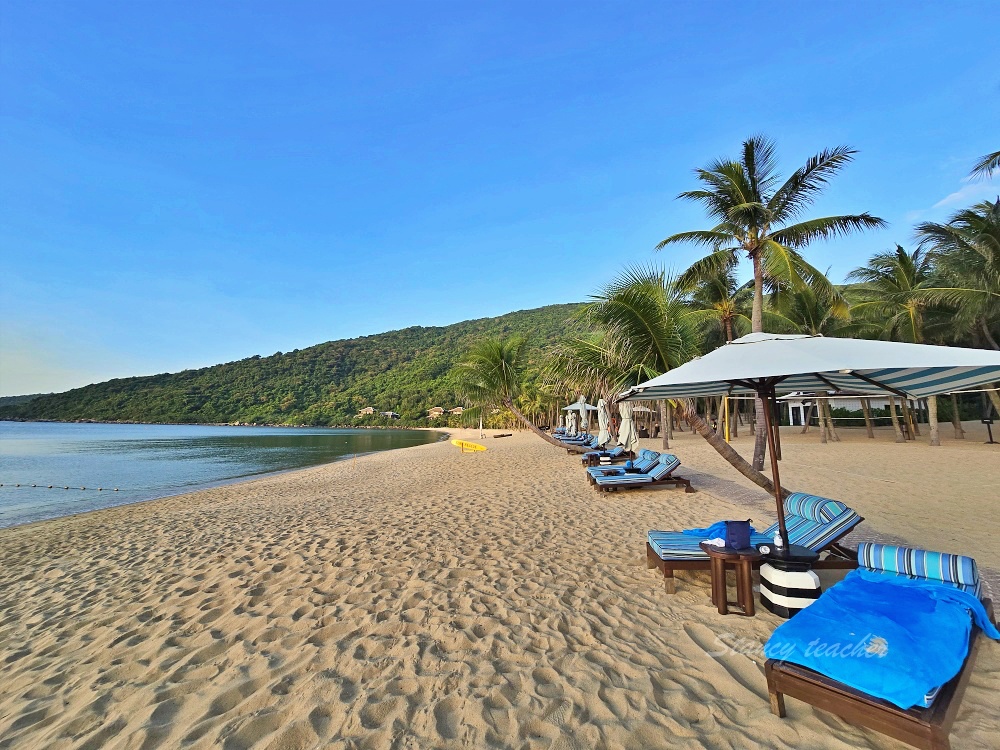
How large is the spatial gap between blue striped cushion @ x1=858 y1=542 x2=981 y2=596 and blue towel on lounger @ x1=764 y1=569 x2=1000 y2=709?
0.08 metres

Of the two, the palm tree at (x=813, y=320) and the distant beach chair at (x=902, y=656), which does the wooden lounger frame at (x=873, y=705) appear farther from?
the palm tree at (x=813, y=320)

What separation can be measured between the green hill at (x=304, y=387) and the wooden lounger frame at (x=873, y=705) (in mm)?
68493

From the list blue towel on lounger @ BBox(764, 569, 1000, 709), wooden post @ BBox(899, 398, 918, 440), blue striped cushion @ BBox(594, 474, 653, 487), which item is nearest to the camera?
blue towel on lounger @ BBox(764, 569, 1000, 709)

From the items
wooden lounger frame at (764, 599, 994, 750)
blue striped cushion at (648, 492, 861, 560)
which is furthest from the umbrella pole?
wooden lounger frame at (764, 599, 994, 750)

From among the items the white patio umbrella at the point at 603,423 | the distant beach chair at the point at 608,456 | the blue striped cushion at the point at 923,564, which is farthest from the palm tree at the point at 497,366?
the blue striped cushion at the point at 923,564

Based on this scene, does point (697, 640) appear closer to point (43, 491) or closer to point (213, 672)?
point (213, 672)

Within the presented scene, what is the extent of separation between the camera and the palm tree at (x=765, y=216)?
9828 millimetres

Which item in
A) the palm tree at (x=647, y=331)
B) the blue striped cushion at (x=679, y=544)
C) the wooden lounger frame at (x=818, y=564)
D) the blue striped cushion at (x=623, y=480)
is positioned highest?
the palm tree at (x=647, y=331)

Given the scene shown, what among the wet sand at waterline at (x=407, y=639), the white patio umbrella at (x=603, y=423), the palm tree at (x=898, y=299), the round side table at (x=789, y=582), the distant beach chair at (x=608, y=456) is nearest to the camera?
the wet sand at waterline at (x=407, y=639)

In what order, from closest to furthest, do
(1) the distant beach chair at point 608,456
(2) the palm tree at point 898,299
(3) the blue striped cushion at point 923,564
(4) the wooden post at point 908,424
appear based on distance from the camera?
(3) the blue striped cushion at point 923,564 < (1) the distant beach chair at point 608,456 < (2) the palm tree at point 898,299 < (4) the wooden post at point 908,424

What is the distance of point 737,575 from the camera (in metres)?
3.35

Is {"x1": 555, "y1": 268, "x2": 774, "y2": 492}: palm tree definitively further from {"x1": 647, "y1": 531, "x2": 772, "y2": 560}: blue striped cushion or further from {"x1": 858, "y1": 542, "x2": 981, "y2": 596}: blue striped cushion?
{"x1": 858, "y1": 542, "x2": 981, "y2": 596}: blue striped cushion

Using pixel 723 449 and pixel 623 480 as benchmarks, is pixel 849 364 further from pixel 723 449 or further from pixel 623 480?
pixel 623 480

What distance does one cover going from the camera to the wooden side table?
10.8 ft
